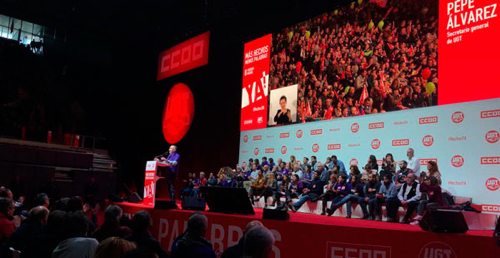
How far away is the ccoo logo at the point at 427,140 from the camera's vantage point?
25.3 feet

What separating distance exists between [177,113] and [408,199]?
9.57 metres

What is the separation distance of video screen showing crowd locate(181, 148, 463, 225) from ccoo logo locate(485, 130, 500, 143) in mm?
938

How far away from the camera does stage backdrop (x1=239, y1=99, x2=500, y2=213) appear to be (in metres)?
6.87

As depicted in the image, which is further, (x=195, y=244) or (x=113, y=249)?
(x=195, y=244)

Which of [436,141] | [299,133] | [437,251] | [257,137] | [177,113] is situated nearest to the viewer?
[437,251]

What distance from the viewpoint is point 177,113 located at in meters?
14.9

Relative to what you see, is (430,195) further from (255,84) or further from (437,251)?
(255,84)

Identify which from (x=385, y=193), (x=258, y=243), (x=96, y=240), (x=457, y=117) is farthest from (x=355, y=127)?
(x=258, y=243)

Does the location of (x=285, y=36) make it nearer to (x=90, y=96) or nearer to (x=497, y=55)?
(x=497, y=55)

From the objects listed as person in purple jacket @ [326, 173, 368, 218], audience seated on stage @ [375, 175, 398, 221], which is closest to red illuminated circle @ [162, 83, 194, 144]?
person in purple jacket @ [326, 173, 368, 218]

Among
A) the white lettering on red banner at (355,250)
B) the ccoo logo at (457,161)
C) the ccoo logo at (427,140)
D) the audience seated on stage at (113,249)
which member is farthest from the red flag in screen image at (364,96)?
the audience seated on stage at (113,249)

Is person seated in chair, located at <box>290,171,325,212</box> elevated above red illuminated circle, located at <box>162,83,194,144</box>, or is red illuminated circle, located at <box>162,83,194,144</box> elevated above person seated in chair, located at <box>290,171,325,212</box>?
red illuminated circle, located at <box>162,83,194,144</box>

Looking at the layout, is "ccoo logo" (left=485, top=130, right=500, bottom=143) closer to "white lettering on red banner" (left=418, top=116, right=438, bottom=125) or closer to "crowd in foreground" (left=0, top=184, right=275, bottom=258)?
"white lettering on red banner" (left=418, top=116, right=438, bottom=125)

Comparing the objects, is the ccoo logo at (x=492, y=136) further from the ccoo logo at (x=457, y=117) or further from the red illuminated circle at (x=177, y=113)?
the red illuminated circle at (x=177, y=113)
